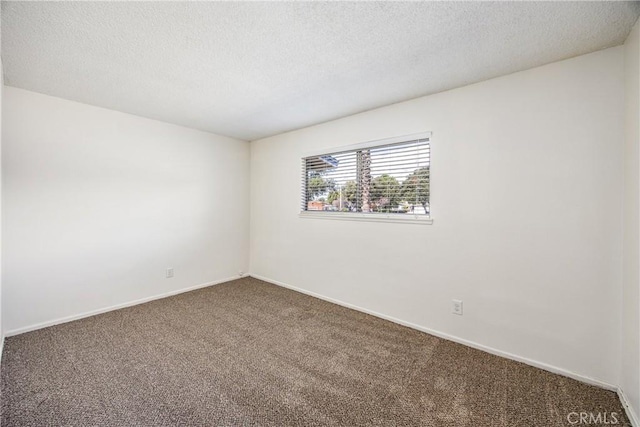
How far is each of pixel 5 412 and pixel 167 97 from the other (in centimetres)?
256

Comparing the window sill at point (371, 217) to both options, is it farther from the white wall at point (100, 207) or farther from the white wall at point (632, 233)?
the white wall at point (100, 207)

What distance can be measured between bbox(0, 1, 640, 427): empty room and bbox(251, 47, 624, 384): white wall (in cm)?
2

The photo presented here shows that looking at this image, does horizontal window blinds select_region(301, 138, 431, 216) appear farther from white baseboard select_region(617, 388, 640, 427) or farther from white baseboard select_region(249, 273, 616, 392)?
white baseboard select_region(617, 388, 640, 427)

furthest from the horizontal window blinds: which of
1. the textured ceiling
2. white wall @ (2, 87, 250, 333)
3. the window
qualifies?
white wall @ (2, 87, 250, 333)

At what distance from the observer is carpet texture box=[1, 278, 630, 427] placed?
1.60 meters

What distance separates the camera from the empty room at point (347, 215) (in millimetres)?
1625

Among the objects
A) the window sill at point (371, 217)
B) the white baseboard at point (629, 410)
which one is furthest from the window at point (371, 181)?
the white baseboard at point (629, 410)

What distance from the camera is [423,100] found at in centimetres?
266

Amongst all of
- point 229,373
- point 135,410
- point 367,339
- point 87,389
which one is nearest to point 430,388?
point 367,339

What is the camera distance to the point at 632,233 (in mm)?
1640

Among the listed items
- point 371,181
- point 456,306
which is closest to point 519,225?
point 456,306

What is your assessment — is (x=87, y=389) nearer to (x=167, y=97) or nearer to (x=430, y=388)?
(x=430, y=388)

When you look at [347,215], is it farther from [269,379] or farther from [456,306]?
[269,379]

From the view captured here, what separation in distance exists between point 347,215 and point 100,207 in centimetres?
276
